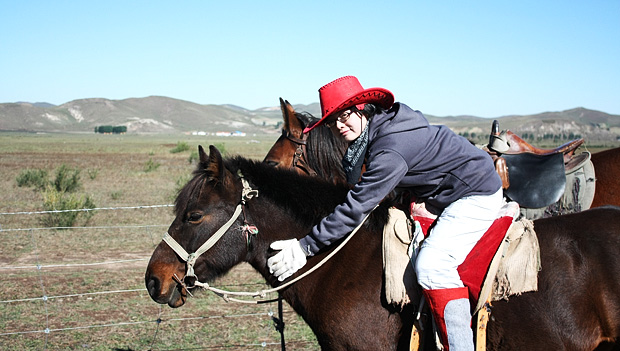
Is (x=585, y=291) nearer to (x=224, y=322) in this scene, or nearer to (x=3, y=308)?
(x=224, y=322)

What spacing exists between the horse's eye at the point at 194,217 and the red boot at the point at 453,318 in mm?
1522

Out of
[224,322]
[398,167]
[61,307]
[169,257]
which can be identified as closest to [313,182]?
[398,167]

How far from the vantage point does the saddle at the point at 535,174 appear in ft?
15.2

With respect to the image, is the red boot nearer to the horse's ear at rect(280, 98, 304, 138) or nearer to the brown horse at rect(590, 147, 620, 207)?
the brown horse at rect(590, 147, 620, 207)

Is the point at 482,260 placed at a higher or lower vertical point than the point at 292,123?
lower

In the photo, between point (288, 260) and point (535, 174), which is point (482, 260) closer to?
point (288, 260)

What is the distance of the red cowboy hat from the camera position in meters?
3.00

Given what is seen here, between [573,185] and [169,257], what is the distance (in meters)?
4.15

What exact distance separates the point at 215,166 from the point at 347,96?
0.95m

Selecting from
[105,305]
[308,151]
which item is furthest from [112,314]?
[308,151]

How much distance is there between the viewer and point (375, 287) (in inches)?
120

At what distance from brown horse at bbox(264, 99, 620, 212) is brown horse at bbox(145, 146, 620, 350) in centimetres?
187

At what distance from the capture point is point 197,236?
3.29m

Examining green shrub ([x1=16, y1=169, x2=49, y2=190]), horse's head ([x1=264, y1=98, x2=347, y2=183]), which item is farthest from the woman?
green shrub ([x1=16, y1=169, x2=49, y2=190])
